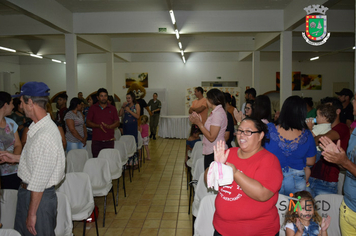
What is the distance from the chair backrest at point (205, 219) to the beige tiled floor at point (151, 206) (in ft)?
4.15

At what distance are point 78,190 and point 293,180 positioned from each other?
221 centimetres

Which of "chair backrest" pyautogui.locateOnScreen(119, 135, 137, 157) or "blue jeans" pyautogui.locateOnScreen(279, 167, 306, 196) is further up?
"blue jeans" pyautogui.locateOnScreen(279, 167, 306, 196)

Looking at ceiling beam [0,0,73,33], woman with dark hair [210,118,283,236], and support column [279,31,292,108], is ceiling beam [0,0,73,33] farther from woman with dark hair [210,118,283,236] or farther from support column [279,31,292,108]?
support column [279,31,292,108]

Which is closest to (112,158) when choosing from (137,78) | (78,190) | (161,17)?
(78,190)

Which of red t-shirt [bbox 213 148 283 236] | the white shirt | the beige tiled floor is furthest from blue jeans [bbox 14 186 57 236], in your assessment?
the beige tiled floor

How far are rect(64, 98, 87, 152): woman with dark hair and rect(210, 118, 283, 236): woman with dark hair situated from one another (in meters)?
3.49

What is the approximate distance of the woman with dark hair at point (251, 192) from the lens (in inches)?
69.1

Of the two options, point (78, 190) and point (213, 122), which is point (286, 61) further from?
point (78, 190)

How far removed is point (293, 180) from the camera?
2535 mm

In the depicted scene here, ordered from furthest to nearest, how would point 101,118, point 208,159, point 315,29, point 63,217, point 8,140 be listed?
point 101,118, point 315,29, point 208,159, point 8,140, point 63,217

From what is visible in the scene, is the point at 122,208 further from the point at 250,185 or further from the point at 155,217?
the point at 250,185

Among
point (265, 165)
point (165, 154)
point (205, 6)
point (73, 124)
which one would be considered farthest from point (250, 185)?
point (165, 154)

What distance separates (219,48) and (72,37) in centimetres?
574

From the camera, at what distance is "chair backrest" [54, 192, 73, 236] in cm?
259
